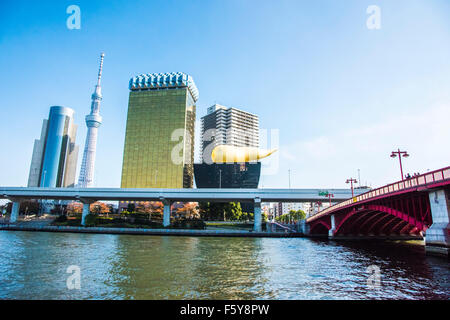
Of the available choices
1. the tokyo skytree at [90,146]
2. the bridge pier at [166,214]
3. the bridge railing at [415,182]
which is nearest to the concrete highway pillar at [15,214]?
the bridge pier at [166,214]

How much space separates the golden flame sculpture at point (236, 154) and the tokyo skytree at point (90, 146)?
10032cm

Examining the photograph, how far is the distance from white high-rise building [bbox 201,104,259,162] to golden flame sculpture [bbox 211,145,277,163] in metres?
18.7

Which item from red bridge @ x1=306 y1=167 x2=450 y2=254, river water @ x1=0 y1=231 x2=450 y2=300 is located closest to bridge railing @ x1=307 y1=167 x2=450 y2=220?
red bridge @ x1=306 y1=167 x2=450 y2=254

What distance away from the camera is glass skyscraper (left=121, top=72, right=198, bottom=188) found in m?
134

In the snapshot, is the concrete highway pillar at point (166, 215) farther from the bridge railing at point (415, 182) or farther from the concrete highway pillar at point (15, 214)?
the bridge railing at point (415, 182)

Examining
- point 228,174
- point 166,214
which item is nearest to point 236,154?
point 228,174

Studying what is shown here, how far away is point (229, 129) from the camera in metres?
170

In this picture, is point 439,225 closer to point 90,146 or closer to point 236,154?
point 236,154

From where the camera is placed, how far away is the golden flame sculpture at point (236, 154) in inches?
5679

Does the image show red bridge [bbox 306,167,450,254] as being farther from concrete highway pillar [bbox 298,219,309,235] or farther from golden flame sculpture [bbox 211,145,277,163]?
golden flame sculpture [bbox 211,145,277,163]

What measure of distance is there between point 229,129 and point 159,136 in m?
49.1
